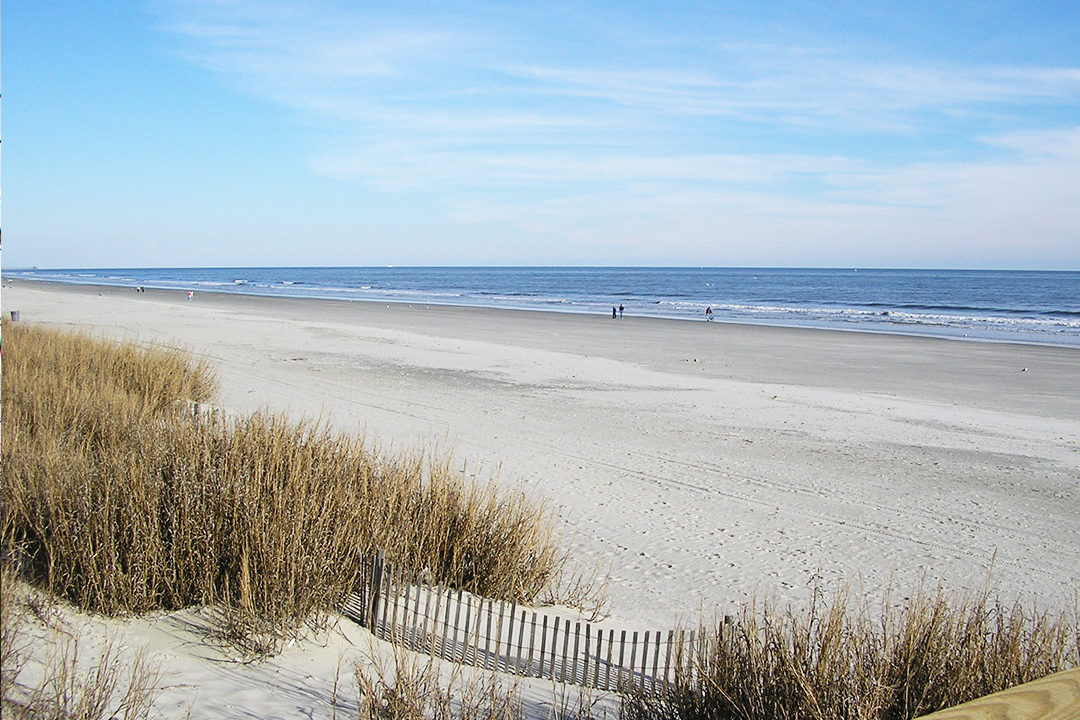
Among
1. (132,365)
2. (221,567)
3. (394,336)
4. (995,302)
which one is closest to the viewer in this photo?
(221,567)

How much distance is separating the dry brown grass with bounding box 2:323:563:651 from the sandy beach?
46.3 inches

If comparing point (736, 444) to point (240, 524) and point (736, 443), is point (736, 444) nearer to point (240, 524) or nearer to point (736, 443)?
point (736, 443)

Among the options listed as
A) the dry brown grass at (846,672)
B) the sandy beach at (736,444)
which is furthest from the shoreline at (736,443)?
the dry brown grass at (846,672)

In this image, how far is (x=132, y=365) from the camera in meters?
10.7

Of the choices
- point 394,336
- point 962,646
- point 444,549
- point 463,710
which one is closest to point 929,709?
point 962,646

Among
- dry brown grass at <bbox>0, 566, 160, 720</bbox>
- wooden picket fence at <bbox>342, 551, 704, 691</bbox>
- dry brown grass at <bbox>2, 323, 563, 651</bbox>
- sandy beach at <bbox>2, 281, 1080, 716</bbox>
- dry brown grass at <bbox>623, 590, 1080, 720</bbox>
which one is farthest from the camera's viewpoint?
sandy beach at <bbox>2, 281, 1080, 716</bbox>

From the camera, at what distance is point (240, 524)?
4.28 meters

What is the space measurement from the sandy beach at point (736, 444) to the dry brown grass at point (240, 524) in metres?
1.18

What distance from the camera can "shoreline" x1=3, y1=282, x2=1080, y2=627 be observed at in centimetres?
654

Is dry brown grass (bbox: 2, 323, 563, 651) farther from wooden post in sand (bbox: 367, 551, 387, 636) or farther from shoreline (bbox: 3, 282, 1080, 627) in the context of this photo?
shoreline (bbox: 3, 282, 1080, 627)

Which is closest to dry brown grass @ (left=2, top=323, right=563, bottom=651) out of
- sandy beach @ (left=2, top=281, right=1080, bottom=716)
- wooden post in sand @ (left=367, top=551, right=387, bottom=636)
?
wooden post in sand @ (left=367, top=551, right=387, bottom=636)

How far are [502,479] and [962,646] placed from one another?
592 centimetres

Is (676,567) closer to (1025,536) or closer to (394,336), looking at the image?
(1025,536)

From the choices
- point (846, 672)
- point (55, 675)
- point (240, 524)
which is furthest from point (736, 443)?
point (55, 675)
